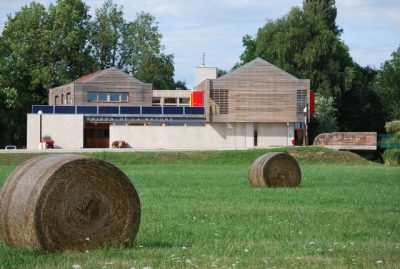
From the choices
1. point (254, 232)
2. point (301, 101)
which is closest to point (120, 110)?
point (301, 101)

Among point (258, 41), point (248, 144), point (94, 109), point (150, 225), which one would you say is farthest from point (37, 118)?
point (150, 225)

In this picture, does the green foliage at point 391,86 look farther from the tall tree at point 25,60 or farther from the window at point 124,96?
the tall tree at point 25,60

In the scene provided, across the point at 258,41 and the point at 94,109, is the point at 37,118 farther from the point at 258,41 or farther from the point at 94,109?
the point at 258,41

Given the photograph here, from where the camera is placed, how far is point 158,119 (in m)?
87.8

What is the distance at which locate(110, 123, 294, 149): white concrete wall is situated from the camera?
277 ft

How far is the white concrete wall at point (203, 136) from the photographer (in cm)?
8431

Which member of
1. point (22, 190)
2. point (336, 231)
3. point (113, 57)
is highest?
point (113, 57)

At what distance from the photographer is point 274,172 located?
101 ft

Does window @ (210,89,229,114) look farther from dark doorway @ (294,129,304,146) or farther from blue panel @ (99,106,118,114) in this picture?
blue panel @ (99,106,118,114)

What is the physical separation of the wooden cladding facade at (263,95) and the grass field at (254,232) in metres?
56.1

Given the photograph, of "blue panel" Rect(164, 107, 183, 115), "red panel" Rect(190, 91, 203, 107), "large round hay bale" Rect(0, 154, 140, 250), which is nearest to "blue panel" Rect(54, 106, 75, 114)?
"blue panel" Rect(164, 107, 183, 115)

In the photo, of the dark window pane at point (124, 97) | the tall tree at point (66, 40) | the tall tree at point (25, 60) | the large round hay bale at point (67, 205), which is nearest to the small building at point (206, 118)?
the dark window pane at point (124, 97)

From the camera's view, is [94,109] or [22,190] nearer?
[22,190]

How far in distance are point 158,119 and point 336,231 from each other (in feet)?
241
